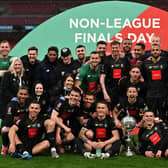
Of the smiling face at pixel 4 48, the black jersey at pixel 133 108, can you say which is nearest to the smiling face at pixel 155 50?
the black jersey at pixel 133 108

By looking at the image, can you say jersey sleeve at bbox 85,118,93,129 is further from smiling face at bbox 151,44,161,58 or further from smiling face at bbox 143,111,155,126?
smiling face at bbox 151,44,161,58

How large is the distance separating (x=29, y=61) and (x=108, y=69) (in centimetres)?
115

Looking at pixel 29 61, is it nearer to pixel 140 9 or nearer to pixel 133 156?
pixel 133 156

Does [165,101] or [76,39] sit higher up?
[76,39]

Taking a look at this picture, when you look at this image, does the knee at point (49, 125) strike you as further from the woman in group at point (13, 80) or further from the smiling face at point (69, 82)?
the woman in group at point (13, 80)

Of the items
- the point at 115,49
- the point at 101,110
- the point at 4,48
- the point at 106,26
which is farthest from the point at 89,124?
the point at 106,26

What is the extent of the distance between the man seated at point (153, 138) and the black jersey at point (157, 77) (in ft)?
1.81

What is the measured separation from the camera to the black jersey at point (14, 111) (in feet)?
19.2

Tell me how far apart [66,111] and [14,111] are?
677 mm

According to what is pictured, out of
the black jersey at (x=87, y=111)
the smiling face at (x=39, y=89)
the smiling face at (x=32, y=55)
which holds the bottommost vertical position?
the black jersey at (x=87, y=111)

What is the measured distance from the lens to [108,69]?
6461mm

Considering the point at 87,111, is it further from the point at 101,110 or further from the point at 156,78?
the point at 156,78

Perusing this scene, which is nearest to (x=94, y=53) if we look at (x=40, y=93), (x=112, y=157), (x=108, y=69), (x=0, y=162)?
(x=108, y=69)

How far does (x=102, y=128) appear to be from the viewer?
18.7 ft
